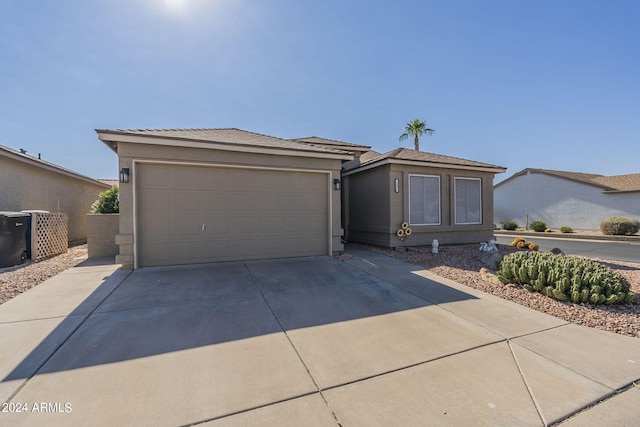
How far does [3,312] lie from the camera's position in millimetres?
4016

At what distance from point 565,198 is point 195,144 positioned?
25.9 m

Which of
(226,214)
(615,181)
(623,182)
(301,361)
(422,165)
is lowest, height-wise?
(301,361)

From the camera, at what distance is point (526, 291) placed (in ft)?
16.6

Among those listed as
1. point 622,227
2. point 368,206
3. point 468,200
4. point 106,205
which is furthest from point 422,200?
point 622,227

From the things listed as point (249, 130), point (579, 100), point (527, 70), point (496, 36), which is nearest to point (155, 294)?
point (249, 130)

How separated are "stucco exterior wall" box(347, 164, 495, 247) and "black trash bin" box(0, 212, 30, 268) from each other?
33.6ft

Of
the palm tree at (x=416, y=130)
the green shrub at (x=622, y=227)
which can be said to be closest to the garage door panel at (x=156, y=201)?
the green shrub at (x=622, y=227)

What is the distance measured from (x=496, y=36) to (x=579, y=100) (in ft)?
17.4

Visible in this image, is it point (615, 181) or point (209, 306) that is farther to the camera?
point (615, 181)

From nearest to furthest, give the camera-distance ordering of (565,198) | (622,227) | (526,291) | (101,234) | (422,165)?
1. (526,291)
2. (101,234)
3. (422,165)
4. (622,227)
5. (565,198)

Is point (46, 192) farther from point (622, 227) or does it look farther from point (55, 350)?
point (622, 227)

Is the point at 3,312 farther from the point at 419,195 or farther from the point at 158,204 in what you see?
the point at 419,195

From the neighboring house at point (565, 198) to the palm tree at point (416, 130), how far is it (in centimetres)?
836

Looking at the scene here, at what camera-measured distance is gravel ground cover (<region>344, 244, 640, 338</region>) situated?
12.7ft
